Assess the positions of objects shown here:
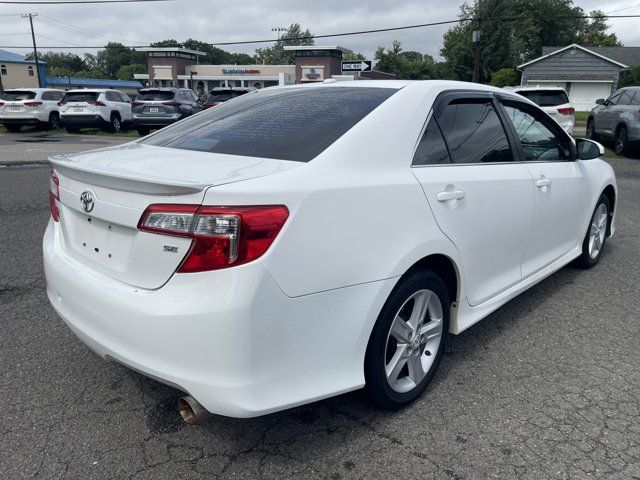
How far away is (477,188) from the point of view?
2.99 metres

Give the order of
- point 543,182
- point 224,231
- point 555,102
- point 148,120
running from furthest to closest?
point 148,120, point 555,102, point 543,182, point 224,231

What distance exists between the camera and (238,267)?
196 cm

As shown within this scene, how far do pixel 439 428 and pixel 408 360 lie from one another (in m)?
0.35

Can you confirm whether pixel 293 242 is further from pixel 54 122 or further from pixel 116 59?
pixel 116 59

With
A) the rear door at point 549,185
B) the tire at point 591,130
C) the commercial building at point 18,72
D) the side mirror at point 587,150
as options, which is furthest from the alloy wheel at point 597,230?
the commercial building at point 18,72

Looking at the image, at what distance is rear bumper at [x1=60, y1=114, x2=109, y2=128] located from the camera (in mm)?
19609

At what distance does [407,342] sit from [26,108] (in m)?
21.3

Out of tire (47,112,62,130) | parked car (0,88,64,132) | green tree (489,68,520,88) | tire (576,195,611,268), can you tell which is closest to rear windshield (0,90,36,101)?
parked car (0,88,64,132)

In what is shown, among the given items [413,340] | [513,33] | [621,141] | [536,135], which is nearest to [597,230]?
[536,135]

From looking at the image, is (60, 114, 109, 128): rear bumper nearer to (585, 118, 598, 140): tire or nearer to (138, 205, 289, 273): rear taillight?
(585, 118, 598, 140): tire

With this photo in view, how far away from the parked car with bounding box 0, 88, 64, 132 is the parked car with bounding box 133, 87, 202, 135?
4.10 meters

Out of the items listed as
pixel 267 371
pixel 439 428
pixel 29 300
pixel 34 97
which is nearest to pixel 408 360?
pixel 439 428

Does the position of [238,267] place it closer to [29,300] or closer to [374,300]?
Result: [374,300]

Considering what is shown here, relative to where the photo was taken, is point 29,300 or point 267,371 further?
point 29,300
